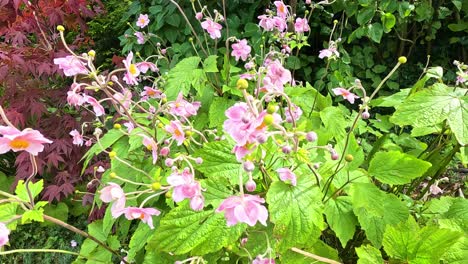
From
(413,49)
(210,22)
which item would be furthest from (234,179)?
(413,49)

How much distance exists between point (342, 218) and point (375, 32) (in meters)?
2.24

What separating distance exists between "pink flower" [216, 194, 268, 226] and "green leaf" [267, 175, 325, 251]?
117mm

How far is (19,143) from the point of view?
928 millimetres

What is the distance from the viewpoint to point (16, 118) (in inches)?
99.5

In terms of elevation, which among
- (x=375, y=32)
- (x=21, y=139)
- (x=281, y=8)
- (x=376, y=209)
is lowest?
(x=375, y=32)

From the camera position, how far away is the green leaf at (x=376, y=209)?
3.67 feet

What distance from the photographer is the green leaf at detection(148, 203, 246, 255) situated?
975mm

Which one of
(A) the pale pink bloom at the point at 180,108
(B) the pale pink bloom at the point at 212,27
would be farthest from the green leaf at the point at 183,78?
(A) the pale pink bloom at the point at 180,108

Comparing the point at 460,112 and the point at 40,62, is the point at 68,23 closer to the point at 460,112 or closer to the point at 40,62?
the point at 40,62

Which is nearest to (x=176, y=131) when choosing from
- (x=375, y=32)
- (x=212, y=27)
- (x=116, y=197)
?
(x=116, y=197)

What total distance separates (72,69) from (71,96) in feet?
0.27

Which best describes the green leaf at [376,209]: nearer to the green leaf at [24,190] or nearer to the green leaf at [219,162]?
the green leaf at [219,162]

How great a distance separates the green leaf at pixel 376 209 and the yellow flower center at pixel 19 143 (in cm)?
78

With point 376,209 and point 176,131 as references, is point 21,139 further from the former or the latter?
point 376,209
